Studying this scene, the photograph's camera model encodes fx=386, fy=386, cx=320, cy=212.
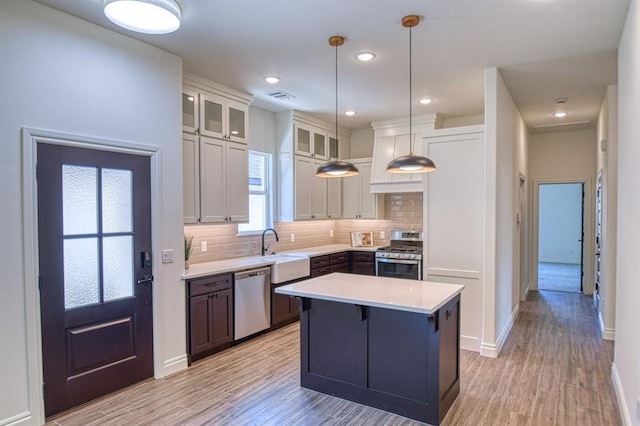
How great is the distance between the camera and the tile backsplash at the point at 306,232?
15.3 ft

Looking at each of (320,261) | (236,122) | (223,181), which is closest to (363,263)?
(320,261)

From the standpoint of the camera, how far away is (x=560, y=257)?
1080 centimetres

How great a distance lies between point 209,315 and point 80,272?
133 cm

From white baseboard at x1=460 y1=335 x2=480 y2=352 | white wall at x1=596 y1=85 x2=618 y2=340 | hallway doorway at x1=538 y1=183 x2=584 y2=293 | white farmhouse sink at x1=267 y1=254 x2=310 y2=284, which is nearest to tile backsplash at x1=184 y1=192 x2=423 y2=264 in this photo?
white farmhouse sink at x1=267 y1=254 x2=310 y2=284

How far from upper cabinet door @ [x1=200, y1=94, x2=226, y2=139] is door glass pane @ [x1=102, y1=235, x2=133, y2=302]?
1497mm

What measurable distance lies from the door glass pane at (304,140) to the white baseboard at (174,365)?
3.25 metres

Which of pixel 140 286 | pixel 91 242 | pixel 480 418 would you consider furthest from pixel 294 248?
pixel 480 418

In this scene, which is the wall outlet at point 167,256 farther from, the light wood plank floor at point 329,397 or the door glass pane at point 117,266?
the light wood plank floor at point 329,397

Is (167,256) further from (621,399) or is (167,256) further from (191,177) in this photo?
(621,399)

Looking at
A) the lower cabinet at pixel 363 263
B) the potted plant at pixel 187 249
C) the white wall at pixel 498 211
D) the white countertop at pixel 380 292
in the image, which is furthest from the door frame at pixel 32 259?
the lower cabinet at pixel 363 263

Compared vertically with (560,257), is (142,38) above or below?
above

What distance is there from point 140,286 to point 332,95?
3093mm

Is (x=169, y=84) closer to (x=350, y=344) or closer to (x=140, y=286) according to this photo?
(x=140, y=286)

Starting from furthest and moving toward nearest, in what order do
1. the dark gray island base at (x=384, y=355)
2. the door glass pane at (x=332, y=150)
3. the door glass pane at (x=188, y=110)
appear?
the door glass pane at (x=332, y=150) → the door glass pane at (x=188, y=110) → the dark gray island base at (x=384, y=355)
